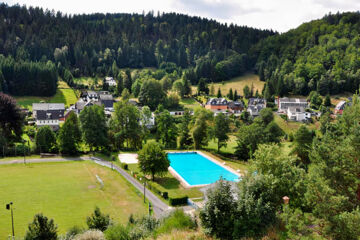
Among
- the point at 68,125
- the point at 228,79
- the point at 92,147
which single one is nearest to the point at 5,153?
the point at 68,125

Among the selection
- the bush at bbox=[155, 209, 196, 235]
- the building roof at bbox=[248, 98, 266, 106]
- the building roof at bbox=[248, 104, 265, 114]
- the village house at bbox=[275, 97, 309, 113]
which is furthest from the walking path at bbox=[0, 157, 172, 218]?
the village house at bbox=[275, 97, 309, 113]

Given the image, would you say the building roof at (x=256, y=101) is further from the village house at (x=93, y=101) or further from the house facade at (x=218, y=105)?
the village house at (x=93, y=101)

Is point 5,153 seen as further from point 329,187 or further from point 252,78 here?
point 252,78

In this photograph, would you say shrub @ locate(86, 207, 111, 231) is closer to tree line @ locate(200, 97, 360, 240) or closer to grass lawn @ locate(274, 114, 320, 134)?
tree line @ locate(200, 97, 360, 240)

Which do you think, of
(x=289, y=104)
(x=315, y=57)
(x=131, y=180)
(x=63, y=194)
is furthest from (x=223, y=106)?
(x=63, y=194)

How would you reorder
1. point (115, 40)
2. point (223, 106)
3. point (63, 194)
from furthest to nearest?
point (115, 40) → point (223, 106) → point (63, 194)

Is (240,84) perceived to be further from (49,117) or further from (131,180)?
(131,180)
